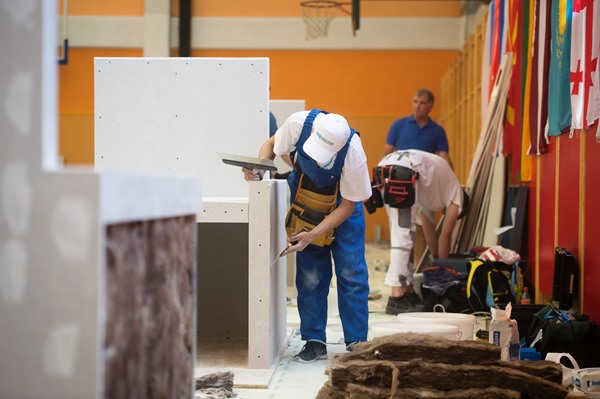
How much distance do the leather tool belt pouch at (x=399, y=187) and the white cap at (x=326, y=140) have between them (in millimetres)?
2130

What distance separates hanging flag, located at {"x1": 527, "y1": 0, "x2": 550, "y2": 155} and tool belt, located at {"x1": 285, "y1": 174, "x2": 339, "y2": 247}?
184cm

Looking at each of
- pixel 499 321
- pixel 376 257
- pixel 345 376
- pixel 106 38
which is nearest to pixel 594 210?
pixel 499 321

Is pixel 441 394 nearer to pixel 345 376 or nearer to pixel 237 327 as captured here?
pixel 345 376

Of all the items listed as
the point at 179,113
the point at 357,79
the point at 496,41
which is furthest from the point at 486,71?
the point at 357,79

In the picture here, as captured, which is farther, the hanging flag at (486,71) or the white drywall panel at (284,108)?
the hanging flag at (486,71)

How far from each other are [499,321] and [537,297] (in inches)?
90.6

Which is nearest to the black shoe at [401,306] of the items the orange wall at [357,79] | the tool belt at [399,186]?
the tool belt at [399,186]

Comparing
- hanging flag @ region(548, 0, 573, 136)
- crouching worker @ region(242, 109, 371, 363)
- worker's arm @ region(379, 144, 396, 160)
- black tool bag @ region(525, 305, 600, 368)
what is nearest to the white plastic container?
black tool bag @ region(525, 305, 600, 368)

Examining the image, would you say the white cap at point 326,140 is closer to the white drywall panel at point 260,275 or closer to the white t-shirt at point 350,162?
the white t-shirt at point 350,162

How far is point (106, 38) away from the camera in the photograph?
44.1 ft

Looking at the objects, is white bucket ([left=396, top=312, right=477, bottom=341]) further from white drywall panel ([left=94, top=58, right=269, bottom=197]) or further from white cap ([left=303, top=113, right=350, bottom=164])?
white drywall panel ([left=94, top=58, right=269, bottom=197])

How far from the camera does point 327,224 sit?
3619mm

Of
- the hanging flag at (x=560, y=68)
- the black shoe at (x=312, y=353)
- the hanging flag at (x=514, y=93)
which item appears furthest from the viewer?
the hanging flag at (x=514, y=93)

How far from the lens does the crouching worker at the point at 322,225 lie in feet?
11.8
